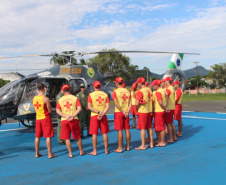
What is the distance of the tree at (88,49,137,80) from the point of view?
129 feet

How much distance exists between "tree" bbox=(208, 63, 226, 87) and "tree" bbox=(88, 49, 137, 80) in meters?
34.7

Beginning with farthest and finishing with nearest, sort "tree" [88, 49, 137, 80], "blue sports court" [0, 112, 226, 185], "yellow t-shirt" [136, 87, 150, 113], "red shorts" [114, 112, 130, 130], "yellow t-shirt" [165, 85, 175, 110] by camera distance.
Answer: "tree" [88, 49, 137, 80] → "yellow t-shirt" [165, 85, 175, 110] → "yellow t-shirt" [136, 87, 150, 113] → "red shorts" [114, 112, 130, 130] → "blue sports court" [0, 112, 226, 185]

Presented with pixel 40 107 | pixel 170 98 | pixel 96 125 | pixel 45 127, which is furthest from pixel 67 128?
pixel 170 98

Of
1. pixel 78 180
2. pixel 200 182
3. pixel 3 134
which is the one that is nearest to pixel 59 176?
pixel 78 180

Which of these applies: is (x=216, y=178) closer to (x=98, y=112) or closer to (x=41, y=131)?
(x=98, y=112)

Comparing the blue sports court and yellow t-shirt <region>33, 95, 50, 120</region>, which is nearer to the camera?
the blue sports court

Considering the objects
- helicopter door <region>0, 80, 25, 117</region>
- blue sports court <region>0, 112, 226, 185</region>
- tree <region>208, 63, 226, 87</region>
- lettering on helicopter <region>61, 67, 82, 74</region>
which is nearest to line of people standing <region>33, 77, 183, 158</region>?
blue sports court <region>0, 112, 226, 185</region>

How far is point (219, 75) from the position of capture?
65.9 meters

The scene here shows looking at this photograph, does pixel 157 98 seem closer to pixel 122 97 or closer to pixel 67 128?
pixel 122 97

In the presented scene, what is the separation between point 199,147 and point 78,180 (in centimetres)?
350

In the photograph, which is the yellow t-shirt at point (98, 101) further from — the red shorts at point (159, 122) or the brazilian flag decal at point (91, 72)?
the brazilian flag decal at point (91, 72)

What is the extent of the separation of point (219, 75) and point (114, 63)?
38.2 metres

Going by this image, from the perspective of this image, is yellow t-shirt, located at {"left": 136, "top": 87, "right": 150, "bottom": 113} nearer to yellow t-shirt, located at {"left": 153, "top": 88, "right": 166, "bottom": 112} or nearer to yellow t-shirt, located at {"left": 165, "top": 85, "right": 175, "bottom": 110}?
yellow t-shirt, located at {"left": 153, "top": 88, "right": 166, "bottom": 112}

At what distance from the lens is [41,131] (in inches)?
225
